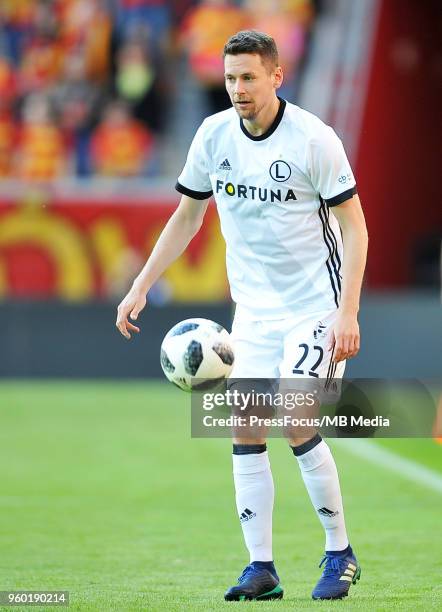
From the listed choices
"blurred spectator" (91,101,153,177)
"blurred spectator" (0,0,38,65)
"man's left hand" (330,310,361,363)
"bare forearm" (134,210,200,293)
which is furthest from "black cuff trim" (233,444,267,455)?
"blurred spectator" (0,0,38,65)

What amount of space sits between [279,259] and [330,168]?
1.58 feet

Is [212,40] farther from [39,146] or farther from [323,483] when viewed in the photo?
[323,483]

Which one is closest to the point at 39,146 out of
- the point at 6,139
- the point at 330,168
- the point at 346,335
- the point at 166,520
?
the point at 6,139

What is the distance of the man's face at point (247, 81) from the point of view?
545 cm

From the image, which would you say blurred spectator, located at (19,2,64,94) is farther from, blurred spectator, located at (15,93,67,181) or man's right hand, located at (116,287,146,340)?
man's right hand, located at (116,287,146,340)

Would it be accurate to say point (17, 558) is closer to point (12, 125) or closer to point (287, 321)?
point (287, 321)

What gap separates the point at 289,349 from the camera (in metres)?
5.68

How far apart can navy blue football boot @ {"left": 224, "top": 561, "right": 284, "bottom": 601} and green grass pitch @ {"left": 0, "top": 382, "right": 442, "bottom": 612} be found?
0.09m

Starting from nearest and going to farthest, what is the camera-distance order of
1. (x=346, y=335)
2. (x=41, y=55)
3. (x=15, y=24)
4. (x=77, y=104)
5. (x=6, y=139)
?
(x=346, y=335), (x=6, y=139), (x=77, y=104), (x=41, y=55), (x=15, y=24)

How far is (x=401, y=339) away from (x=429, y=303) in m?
0.50

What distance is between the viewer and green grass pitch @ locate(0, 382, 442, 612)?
19.3ft

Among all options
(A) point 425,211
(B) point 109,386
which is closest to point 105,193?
(B) point 109,386

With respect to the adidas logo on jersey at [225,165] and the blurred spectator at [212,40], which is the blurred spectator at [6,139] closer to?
the blurred spectator at [212,40]

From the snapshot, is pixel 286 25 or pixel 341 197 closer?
pixel 341 197
